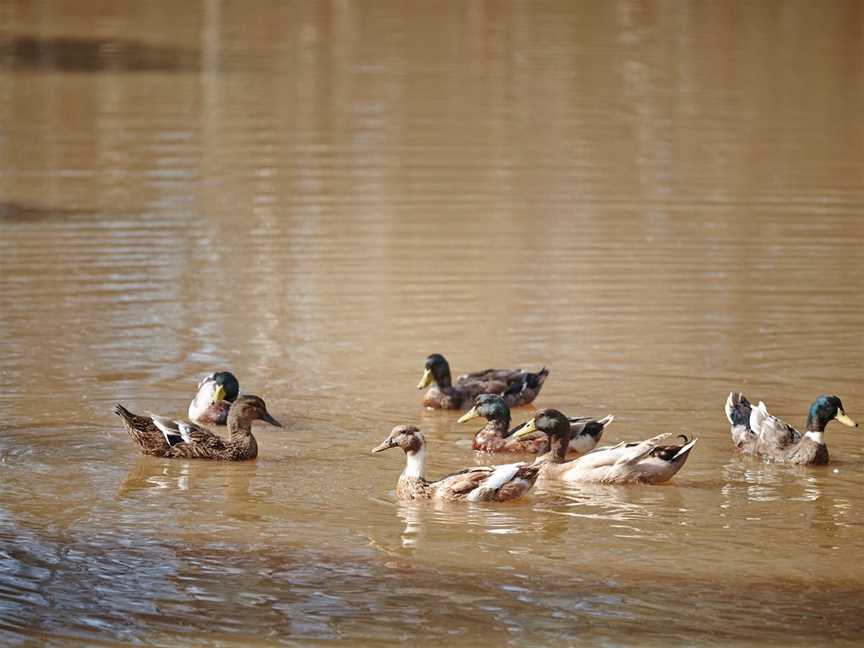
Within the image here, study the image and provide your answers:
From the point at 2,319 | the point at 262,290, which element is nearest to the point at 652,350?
the point at 262,290

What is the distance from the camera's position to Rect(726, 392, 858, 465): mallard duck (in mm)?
10828

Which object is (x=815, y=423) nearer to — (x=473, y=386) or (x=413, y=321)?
(x=473, y=386)

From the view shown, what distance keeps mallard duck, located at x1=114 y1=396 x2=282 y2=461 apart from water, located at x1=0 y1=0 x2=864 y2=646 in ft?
0.53

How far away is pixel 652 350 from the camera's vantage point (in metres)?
14.0

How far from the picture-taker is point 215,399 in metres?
12.0

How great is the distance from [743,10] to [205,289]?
27201mm

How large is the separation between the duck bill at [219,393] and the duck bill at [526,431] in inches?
81.9

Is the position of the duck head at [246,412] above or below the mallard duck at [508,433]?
above

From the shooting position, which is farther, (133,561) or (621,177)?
(621,177)

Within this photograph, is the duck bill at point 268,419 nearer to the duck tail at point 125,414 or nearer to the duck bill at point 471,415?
the duck tail at point 125,414

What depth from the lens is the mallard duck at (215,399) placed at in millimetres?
11938

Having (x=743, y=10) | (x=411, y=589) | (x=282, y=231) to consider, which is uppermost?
(x=743, y=10)

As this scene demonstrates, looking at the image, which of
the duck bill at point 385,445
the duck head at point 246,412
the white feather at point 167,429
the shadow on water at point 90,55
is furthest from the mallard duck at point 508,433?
the shadow on water at point 90,55

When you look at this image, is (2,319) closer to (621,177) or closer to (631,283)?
(631,283)
